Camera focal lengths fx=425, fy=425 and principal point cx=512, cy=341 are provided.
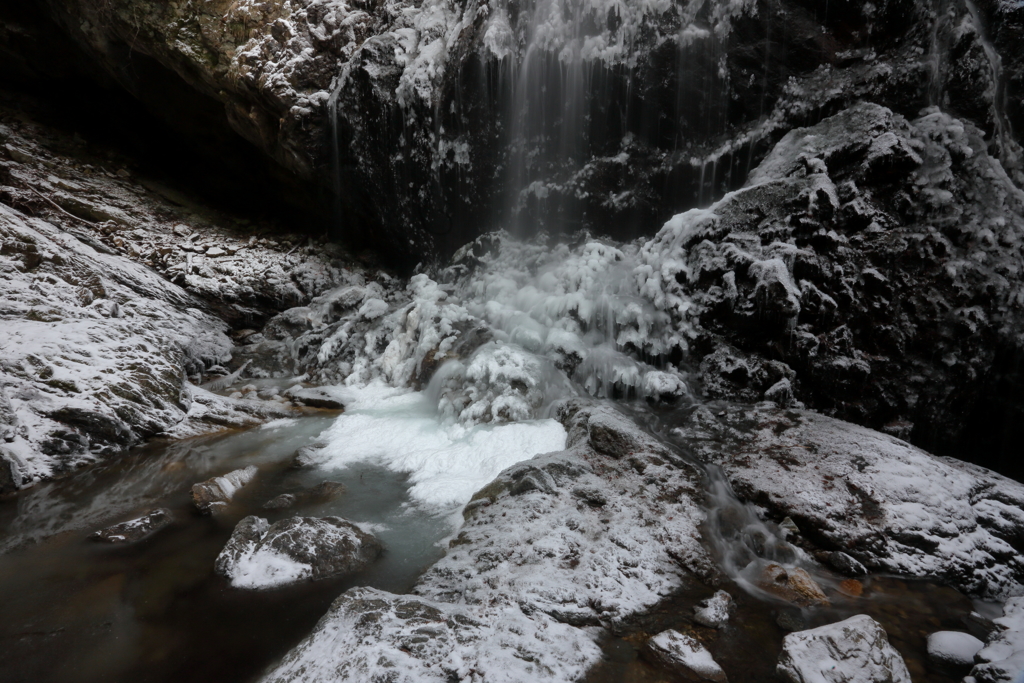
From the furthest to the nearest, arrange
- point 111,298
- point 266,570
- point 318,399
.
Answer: point 318,399
point 111,298
point 266,570

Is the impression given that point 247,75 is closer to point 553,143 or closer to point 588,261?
point 553,143

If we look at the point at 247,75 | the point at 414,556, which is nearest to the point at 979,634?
the point at 414,556

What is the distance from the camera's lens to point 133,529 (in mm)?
3129

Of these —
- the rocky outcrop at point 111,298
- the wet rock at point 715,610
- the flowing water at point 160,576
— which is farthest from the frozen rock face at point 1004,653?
the rocky outcrop at point 111,298

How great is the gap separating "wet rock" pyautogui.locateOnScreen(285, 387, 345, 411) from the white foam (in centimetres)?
64

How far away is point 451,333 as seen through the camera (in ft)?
22.4

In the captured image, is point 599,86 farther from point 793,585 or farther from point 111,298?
point 111,298

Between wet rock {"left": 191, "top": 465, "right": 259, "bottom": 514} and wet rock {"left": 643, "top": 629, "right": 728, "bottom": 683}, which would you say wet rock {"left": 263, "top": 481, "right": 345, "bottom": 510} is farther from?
wet rock {"left": 643, "top": 629, "right": 728, "bottom": 683}

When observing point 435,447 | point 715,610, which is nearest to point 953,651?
point 715,610

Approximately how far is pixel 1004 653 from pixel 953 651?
0.19m

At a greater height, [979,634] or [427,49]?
[427,49]

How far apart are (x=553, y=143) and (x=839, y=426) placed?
6.86 m

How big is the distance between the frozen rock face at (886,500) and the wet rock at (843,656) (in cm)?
97

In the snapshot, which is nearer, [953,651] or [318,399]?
[953,651]
